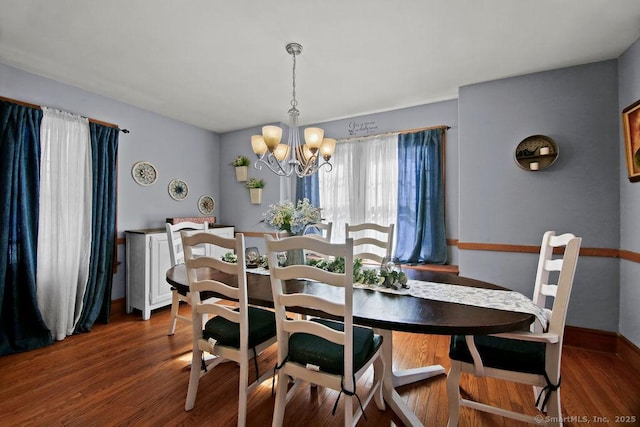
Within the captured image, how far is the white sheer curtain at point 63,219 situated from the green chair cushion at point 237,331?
1974 millimetres

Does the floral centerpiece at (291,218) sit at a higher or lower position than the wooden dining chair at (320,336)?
higher

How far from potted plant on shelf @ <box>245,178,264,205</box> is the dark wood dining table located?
218 centimetres

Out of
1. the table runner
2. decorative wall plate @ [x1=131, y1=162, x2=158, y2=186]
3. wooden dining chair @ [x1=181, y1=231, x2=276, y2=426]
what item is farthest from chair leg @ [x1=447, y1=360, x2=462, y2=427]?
decorative wall plate @ [x1=131, y1=162, x2=158, y2=186]

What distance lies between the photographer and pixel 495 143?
9.18 ft

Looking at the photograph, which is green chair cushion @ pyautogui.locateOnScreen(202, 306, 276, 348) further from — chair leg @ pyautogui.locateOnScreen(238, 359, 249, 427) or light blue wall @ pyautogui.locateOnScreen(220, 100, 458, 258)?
light blue wall @ pyautogui.locateOnScreen(220, 100, 458, 258)

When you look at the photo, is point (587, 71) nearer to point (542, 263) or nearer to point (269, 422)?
point (542, 263)

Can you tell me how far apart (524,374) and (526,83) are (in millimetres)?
2574

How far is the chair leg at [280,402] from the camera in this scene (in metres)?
1.41

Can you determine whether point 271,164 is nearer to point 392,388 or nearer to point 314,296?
point 314,296

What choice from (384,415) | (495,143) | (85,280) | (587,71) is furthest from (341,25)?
(85,280)

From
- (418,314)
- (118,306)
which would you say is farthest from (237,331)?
(118,306)

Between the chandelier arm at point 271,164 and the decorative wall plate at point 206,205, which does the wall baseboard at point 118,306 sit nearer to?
the decorative wall plate at point 206,205

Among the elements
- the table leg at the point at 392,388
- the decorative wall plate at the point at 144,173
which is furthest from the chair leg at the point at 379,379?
the decorative wall plate at the point at 144,173

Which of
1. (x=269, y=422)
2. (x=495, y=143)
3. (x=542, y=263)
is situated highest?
(x=495, y=143)
